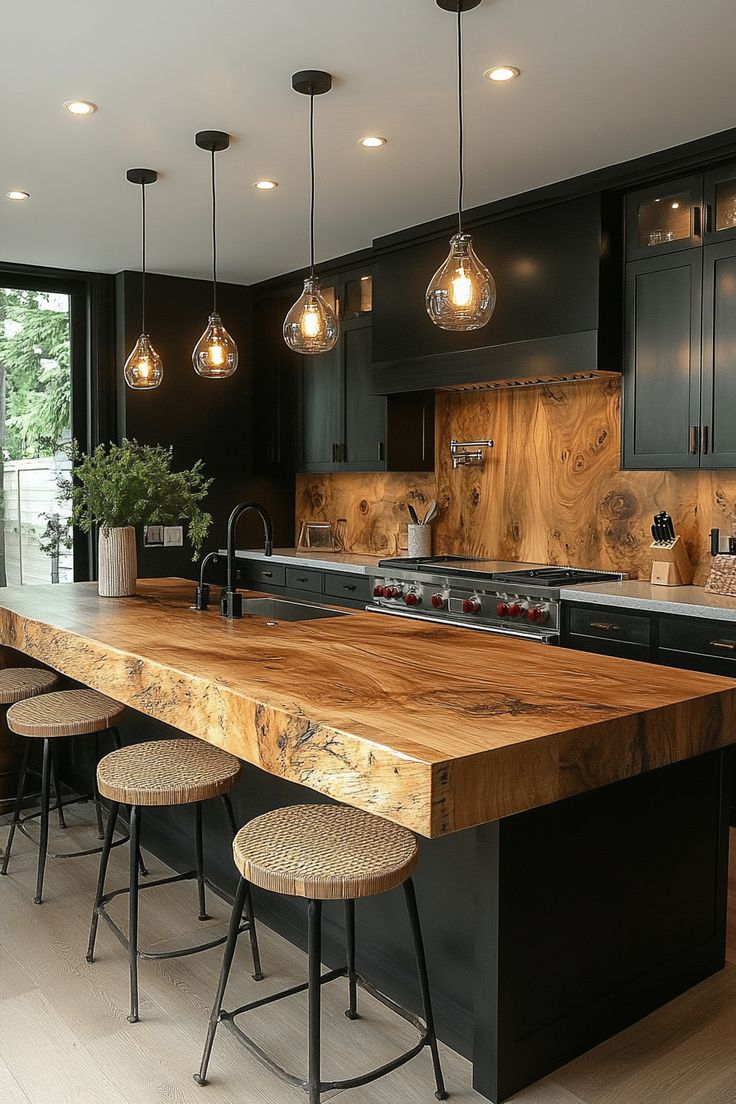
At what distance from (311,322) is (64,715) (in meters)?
1.53

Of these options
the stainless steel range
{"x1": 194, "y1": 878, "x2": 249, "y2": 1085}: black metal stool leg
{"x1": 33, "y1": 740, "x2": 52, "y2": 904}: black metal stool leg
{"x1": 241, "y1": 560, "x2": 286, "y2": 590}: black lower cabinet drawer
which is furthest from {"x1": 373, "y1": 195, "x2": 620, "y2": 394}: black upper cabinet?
{"x1": 194, "y1": 878, "x2": 249, "y2": 1085}: black metal stool leg

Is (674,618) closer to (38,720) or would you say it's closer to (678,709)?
(678,709)

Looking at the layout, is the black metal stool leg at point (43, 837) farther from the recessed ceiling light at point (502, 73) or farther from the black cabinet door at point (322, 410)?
the black cabinet door at point (322, 410)

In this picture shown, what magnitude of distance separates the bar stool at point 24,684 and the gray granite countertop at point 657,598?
2145 millimetres

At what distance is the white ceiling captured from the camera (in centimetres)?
282

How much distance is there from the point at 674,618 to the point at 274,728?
7.16 feet

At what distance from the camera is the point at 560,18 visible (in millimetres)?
2803

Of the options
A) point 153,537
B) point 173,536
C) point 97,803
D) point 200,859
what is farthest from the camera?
point 173,536

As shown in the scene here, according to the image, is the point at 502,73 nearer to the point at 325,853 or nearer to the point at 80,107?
the point at 80,107

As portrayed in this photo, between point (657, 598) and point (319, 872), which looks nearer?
point (319, 872)

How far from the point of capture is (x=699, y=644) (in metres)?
3.68

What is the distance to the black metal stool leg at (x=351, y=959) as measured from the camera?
228 centimetres

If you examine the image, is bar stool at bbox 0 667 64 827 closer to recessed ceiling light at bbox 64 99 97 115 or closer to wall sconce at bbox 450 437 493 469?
recessed ceiling light at bbox 64 99 97 115

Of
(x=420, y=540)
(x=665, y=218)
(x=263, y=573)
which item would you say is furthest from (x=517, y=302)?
(x=263, y=573)
